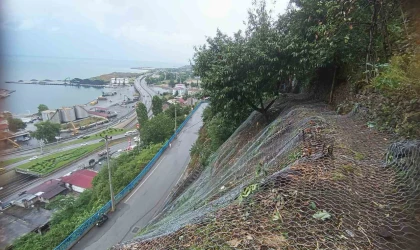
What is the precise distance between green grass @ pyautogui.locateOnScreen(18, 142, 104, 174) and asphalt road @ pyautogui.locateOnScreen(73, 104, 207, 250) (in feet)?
46.7

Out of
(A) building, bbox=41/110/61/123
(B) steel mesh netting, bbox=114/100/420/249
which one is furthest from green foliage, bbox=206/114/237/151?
(A) building, bbox=41/110/61/123

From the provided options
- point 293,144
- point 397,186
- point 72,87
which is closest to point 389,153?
point 397,186

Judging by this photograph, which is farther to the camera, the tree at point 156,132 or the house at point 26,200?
the tree at point 156,132

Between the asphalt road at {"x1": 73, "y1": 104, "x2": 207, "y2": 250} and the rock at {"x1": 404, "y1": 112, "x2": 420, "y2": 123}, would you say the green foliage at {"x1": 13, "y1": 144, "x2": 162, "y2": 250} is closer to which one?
the asphalt road at {"x1": 73, "y1": 104, "x2": 207, "y2": 250}

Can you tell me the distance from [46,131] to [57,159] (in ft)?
10.2

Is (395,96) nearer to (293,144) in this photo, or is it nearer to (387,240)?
(293,144)

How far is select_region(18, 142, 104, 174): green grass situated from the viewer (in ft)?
66.5

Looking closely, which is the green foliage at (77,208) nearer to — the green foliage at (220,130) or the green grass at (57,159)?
the green foliage at (220,130)

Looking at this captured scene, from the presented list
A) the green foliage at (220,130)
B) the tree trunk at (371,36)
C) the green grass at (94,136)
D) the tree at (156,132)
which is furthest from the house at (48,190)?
the tree trunk at (371,36)

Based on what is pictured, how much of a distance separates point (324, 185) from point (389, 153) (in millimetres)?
1025

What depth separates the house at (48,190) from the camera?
53.6ft

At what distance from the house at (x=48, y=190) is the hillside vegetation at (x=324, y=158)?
16778mm

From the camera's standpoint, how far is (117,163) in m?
16.3

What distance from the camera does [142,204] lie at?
30.0 feet
